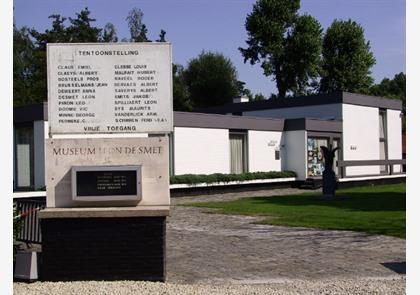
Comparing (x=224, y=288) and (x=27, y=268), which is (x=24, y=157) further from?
(x=224, y=288)

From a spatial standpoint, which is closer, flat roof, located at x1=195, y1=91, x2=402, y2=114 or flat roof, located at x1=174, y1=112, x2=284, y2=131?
flat roof, located at x1=174, y1=112, x2=284, y2=131

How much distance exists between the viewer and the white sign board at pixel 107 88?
8234 millimetres

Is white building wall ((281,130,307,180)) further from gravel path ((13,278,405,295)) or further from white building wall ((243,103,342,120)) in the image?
gravel path ((13,278,405,295))

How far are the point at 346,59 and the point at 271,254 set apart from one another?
165 feet

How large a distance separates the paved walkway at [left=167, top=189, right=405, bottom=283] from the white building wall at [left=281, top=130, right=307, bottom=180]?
18.0m

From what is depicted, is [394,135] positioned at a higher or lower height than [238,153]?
higher

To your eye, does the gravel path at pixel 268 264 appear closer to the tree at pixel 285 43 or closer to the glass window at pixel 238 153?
the glass window at pixel 238 153

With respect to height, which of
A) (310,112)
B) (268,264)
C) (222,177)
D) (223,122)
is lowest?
(268,264)

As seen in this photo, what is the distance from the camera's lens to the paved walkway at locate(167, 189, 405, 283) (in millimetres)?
8320

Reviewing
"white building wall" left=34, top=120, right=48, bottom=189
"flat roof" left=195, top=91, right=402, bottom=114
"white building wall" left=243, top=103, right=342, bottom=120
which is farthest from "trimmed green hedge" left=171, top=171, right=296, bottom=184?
"flat roof" left=195, top=91, right=402, bottom=114

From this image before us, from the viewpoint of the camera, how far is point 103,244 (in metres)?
7.89

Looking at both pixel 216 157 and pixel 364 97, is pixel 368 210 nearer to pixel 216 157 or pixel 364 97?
pixel 216 157

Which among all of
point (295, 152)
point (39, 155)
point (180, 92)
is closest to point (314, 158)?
point (295, 152)

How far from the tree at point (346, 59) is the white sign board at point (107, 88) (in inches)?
2001
